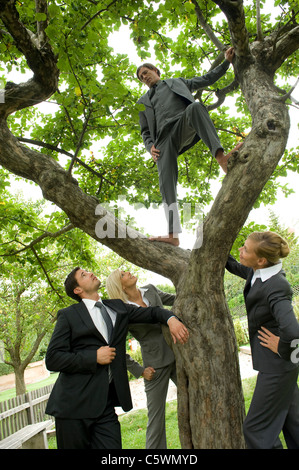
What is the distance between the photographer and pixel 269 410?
2.43m

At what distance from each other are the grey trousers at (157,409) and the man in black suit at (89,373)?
2.12 feet

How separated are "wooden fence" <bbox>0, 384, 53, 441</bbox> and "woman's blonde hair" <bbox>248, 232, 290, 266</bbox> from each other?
23.3 ft

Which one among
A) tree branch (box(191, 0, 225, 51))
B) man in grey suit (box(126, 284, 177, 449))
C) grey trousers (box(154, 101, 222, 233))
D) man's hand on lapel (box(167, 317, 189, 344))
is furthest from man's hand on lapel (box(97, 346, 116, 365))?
tree branch (box(191, 0, 225, 51))

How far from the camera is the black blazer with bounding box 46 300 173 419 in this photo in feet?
8.28

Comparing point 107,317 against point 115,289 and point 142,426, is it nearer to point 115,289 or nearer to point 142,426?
point 115,289

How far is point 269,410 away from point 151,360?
4.17 feet

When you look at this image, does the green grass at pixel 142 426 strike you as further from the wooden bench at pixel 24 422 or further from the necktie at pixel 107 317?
the necktie at pixel 107 317

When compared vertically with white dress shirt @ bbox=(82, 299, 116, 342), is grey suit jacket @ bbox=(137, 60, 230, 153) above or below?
above

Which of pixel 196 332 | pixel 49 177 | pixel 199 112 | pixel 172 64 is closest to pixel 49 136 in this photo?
pixel 49 177

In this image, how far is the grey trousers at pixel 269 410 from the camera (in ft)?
7.88

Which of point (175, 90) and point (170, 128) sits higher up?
point (175, 90)

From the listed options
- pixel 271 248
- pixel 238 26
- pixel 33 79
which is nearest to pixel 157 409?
pixel 271 248

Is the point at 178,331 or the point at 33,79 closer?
the point at 178,331

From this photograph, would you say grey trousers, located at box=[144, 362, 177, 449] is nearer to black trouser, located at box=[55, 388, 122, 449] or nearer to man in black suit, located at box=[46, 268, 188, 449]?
man in black suit, located at box=[46, 268, 188, 449]
